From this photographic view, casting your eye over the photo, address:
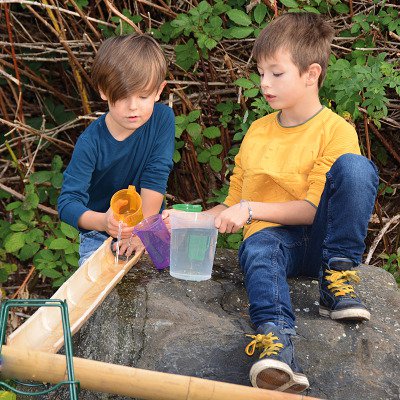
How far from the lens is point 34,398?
3168mm

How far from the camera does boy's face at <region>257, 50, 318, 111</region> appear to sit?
3.09 m

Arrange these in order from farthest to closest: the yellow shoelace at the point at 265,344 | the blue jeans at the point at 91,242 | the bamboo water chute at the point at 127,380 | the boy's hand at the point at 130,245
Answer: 1. the blue jeans at the point at 91,242
2. the boy's hand at the point at 130,245
3. the yellow shoelace at the point at 265,344
4. the bamboo water chute at the point at 127,380

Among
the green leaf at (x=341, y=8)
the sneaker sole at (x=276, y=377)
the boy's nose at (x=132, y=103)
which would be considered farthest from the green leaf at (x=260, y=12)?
the sneaker sole at (x=276, y=377)

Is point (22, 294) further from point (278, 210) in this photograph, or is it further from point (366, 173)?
point (366, 173)

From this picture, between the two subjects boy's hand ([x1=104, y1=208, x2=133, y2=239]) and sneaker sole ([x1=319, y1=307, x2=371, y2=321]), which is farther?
boy's hand ([x1=104, y1=208, x2=133, y2=239])

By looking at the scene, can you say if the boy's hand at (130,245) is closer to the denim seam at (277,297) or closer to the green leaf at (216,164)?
the denim seam at (277,297)

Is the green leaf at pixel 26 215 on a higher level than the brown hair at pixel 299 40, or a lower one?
lower

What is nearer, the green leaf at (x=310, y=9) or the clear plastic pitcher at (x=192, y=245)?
the clear plastic pitcher at (x=192, y=245)

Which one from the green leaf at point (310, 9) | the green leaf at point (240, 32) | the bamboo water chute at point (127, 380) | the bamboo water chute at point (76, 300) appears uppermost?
the green leaf at point (310, 9)

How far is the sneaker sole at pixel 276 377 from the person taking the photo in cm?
245

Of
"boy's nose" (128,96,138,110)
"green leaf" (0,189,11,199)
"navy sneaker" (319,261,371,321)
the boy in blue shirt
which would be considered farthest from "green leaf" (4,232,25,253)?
"navy sneaker" (319,261,371,321)

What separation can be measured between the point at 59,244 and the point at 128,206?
91cm

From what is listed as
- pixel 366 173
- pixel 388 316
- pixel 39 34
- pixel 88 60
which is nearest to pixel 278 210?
pixel 366 173

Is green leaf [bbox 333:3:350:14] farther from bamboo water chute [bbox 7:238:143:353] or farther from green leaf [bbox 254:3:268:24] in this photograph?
bamboo water chute [bbox 7:238:143:353]
